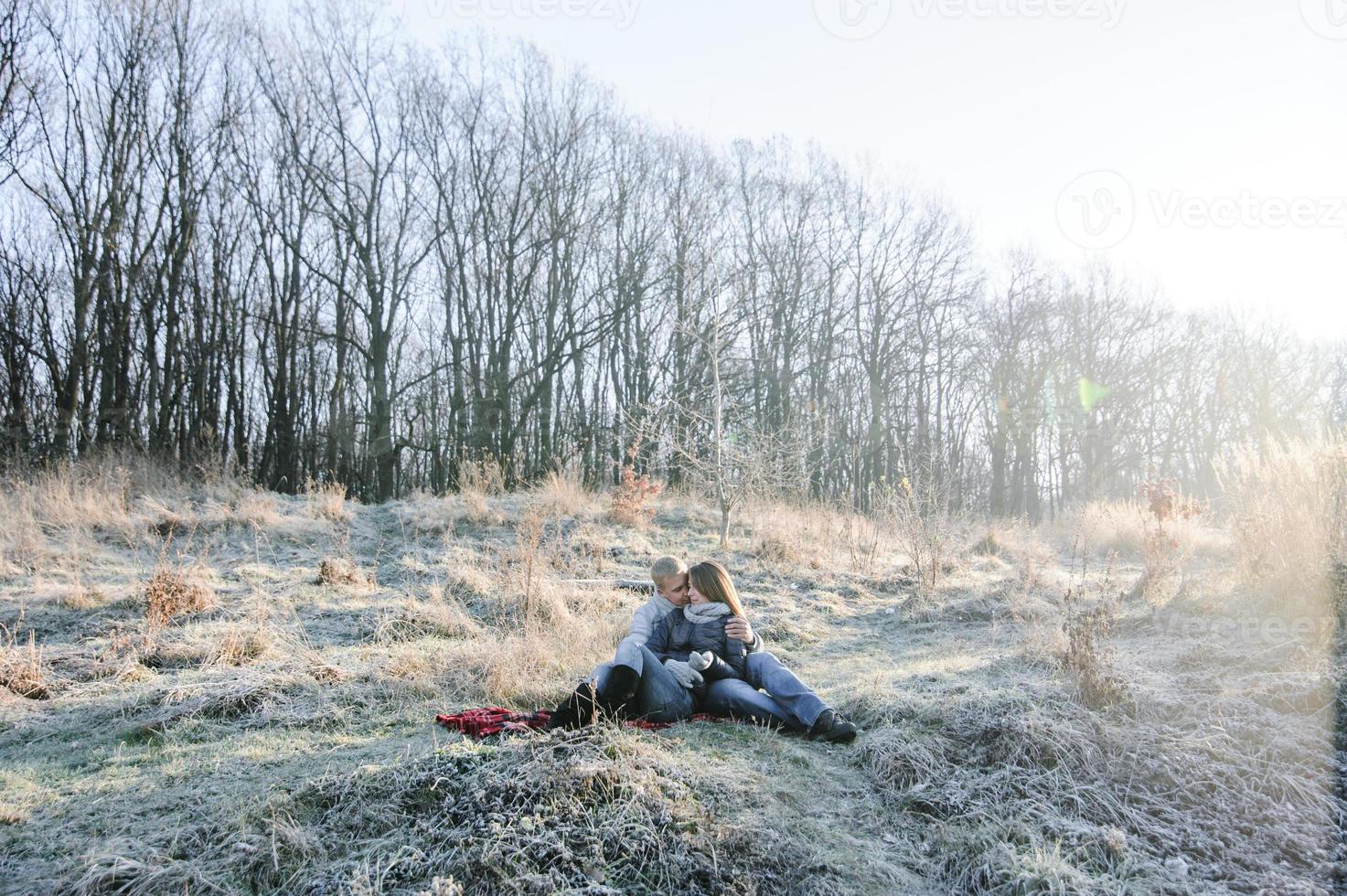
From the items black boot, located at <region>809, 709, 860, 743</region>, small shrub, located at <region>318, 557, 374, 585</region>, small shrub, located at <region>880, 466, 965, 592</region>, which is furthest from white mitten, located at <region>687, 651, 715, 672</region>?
small shrub, located at <region>880, 466, 965, 592</region>

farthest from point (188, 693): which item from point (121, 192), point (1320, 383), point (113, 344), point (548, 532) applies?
point (1320, 383)

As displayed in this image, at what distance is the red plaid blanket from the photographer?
4156 millimetres

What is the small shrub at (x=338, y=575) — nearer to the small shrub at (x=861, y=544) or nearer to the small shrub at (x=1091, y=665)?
the small shrub at (x=861, y=544)

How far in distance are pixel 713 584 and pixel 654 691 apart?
2.62 feet

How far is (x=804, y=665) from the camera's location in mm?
6543

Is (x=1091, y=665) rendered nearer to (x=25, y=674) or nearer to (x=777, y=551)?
(x=25, y=674)

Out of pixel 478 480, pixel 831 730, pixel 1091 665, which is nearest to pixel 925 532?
pixel 1091 665

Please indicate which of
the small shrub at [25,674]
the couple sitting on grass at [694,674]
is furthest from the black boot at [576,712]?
the small shrub at [25,674]

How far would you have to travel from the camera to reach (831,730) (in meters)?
4.39

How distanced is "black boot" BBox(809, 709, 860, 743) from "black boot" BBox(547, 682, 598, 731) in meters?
1.29

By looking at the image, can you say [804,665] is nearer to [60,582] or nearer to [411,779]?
[411,779]

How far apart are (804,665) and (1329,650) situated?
136 inches

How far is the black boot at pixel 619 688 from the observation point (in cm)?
421

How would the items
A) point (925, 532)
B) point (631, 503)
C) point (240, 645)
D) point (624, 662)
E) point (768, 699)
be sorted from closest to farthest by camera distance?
1. point (624, 662)
2. point (768, 699)
3. point (240, 645)
4. point (925, 532)
5. point (631, 503)
